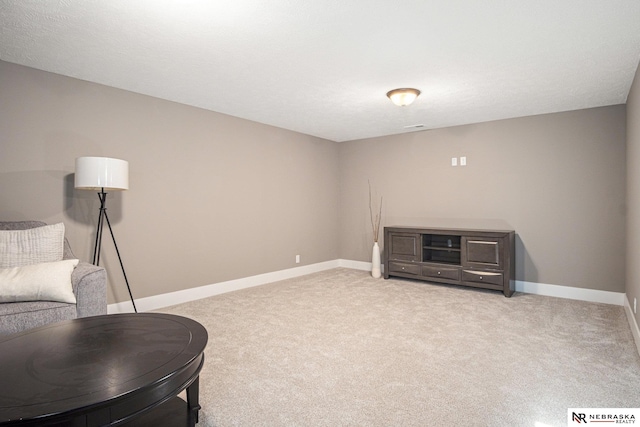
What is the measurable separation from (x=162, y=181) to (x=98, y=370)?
293 cm

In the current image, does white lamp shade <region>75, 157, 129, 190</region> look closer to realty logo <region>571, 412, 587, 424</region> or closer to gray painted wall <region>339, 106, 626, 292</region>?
realty logo <region>571, 412, 587, 424</region>

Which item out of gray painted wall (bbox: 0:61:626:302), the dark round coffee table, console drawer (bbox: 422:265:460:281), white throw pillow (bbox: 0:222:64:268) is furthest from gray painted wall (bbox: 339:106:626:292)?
white throw pillow (bbox: 0:222:64:268)

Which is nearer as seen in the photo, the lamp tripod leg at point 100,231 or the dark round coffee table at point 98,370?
the dark round coffee table at point 98,370

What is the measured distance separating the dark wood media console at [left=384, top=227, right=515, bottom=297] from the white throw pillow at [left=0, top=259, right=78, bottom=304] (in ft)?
13.0

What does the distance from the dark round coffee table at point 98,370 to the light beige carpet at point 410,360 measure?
20.9 inches

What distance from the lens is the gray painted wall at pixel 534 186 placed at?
411 cm

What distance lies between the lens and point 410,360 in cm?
257

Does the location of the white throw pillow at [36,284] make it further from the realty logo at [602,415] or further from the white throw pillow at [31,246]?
the realty logo at [602,415]

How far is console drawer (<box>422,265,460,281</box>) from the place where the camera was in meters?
4.71

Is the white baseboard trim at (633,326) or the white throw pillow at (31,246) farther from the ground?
the white throw pillow at (31,246)

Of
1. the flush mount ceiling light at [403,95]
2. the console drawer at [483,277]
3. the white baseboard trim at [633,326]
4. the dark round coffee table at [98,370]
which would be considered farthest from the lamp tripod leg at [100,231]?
the white baseboard trim at [633,326]

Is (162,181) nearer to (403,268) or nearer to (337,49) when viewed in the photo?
(337,49)

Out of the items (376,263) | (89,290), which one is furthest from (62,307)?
(376,263)

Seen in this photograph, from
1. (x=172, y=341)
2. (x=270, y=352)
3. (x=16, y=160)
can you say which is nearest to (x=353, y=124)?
(x=270, y=352)
